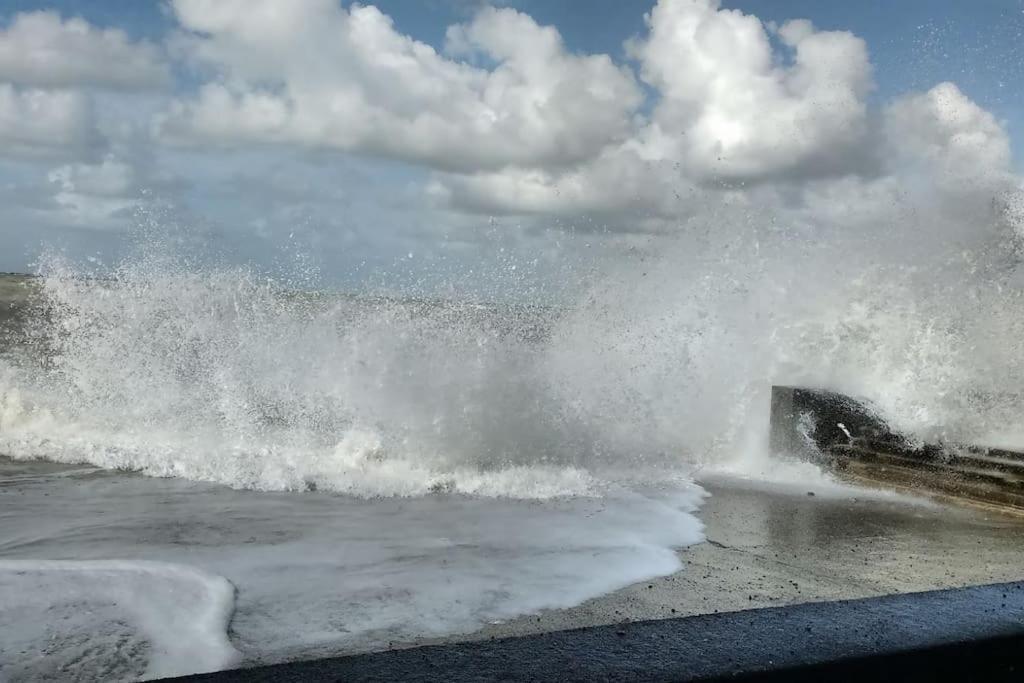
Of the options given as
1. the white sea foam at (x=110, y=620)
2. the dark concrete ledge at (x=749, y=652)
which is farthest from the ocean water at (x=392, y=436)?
the dark concrete ledge at (x=749, y=652)

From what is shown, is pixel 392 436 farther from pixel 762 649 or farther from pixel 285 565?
pixel 762 649

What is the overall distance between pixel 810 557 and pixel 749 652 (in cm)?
328

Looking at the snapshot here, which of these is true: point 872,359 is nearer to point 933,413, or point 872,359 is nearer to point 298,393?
point 933,413

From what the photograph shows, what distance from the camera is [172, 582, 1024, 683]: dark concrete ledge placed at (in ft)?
4.99

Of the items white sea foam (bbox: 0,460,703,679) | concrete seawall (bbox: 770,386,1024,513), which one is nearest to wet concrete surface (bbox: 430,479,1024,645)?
white sea foam (bbox: 0,460,703,679)

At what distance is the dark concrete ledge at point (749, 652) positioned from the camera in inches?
59.9

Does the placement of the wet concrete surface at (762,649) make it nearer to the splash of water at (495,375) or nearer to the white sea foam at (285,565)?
the white sea foam at (285,565)

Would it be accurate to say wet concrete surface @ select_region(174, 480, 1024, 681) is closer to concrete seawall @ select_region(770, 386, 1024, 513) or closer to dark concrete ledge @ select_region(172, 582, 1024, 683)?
dark concrete ledge @ select_region(172, 582, 1024, 683)

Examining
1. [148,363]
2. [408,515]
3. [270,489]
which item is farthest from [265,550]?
[148,363]

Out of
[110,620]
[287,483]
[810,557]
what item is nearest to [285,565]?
[110,620]

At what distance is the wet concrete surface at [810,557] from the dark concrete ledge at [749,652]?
1.37 metres

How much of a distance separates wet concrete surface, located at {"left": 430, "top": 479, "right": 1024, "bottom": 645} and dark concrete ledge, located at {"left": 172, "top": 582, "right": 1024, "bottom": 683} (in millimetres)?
1372

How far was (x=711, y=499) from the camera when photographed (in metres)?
6.51

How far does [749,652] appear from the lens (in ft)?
5.32
